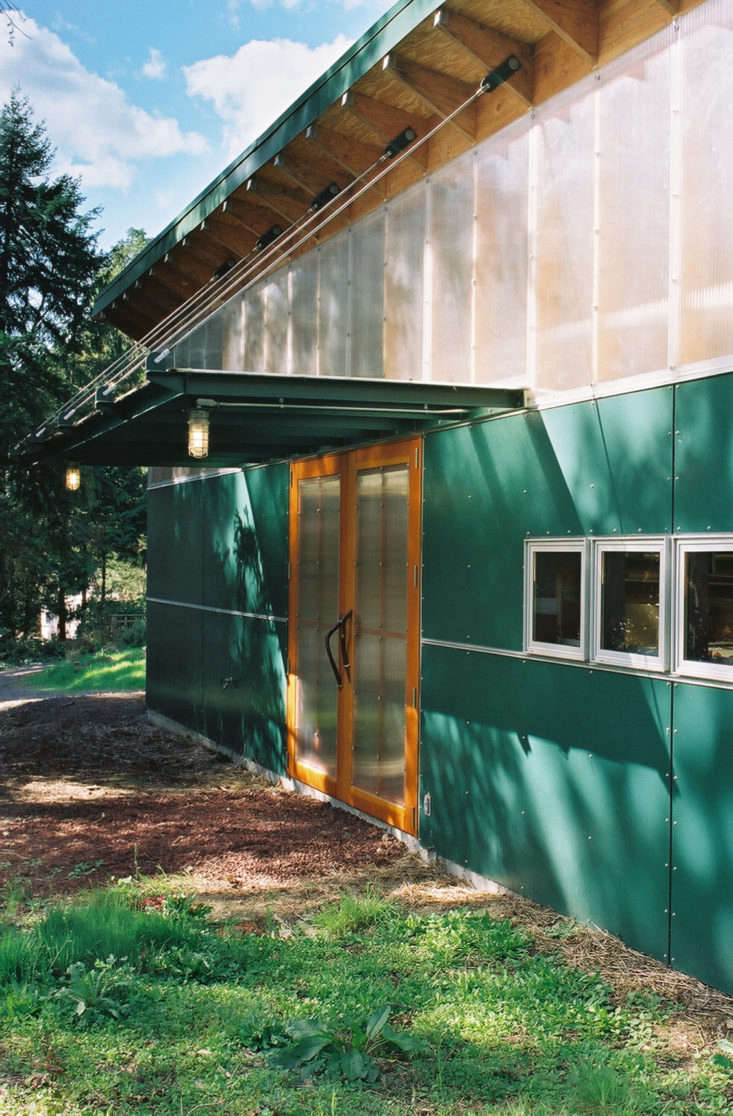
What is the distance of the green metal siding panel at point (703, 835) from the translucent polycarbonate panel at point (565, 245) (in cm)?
195

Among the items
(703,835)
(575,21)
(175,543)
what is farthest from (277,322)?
(703,835)

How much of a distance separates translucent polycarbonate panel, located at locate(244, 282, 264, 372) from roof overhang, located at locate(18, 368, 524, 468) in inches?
60.1

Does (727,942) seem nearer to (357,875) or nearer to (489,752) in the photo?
(489,752)

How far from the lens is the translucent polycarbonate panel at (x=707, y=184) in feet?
15.3

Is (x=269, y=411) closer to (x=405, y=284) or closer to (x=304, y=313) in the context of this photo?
(x=405, y=284)

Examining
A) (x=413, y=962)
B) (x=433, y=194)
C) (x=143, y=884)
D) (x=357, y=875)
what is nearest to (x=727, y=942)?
(x=413, y=962)

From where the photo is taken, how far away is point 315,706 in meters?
9.08

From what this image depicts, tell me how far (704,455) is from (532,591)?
1555 mm

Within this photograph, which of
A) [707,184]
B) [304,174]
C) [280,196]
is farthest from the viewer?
[280,196]

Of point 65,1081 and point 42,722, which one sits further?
point 42,722

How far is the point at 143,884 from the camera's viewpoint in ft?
20.5

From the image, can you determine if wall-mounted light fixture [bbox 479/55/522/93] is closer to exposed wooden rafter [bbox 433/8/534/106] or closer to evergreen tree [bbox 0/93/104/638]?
exposed wooden rafter [bbox 433/8/534/106]

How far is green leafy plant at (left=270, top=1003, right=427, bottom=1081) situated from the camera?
3.88 meters

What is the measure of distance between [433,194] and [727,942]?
5.16 metres
